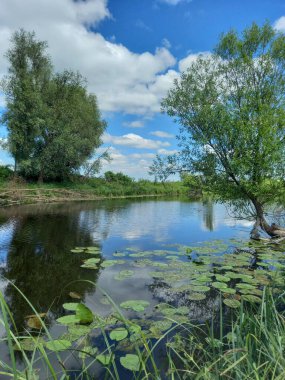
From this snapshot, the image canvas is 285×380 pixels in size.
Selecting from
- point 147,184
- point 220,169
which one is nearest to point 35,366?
point 220,169

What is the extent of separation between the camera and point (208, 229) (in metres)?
17.7

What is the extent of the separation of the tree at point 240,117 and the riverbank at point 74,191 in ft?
8.34

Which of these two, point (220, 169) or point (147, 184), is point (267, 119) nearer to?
point (220, 169)

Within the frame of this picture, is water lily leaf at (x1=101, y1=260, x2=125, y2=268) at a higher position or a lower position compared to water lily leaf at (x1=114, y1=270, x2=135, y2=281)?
higher

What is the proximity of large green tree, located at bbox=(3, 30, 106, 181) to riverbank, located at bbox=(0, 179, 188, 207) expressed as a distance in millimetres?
2397

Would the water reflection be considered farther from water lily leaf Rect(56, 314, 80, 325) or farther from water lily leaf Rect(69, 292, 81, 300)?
water lily leaf Rect(56, 314, 80, 325)

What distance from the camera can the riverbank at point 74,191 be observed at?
26.9m

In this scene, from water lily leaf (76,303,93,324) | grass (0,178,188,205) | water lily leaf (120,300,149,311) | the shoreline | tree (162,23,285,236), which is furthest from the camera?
grass (0,178,188,205)

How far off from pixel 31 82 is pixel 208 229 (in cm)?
2708

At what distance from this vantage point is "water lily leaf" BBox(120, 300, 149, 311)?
593cm

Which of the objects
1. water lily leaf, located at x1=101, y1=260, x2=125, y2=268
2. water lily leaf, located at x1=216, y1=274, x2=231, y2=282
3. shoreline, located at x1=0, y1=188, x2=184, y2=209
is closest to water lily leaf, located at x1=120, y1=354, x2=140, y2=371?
water lily leaf, located at x1=216, y1=274, x2=231, y2=282

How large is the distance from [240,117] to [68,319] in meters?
10.9

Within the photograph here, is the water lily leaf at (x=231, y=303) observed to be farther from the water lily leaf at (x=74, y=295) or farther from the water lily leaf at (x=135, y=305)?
the water lily leaf at (x=74, y=295)

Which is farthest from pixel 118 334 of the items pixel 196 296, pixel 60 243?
pixel 60 243
